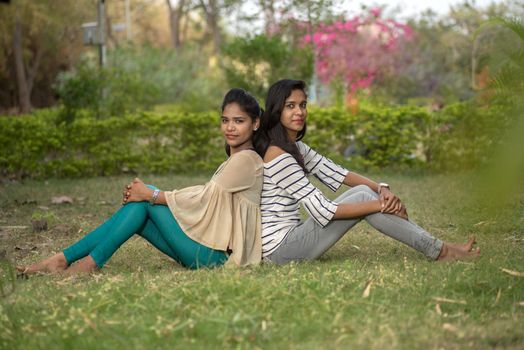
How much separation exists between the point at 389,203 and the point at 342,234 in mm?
365

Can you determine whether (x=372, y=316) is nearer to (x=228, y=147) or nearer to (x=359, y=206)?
(x=359, y=206)

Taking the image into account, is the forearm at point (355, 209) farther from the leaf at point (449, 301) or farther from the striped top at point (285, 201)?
the leaf at point (449, 301)

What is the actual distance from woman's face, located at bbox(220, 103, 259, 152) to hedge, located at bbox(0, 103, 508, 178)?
696cm

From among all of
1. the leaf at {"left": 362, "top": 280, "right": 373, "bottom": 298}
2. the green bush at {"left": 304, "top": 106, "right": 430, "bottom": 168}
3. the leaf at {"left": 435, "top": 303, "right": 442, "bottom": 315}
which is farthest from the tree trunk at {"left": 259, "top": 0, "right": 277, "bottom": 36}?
the leaf at {"left": 435, "top": 303, "right": 442, "bottom": 315}

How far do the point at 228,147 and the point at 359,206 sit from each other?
93 cm

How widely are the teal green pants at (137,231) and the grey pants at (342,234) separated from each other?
41 centimetres

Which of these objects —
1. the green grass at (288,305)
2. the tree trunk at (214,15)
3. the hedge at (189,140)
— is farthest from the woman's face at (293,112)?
the tree trunk at (214,15)

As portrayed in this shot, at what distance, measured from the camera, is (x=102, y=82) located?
14.7 m

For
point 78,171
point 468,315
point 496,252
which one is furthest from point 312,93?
point 468,315

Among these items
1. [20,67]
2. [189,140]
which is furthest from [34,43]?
[189,140]

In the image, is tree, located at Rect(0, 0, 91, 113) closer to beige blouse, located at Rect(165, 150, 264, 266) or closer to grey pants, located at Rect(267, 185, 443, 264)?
beige blouse, located at Rect(165, 150, 264, 266)

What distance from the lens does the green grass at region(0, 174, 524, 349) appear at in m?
3.42

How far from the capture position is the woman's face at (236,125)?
4.94 m

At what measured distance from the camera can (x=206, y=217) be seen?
4.88 meters
